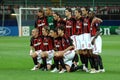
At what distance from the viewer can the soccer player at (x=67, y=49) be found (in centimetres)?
1354

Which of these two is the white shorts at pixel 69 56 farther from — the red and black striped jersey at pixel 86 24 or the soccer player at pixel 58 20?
the soccer player at pixel 58 20

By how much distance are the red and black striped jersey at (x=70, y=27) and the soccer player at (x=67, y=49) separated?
649 millimetres

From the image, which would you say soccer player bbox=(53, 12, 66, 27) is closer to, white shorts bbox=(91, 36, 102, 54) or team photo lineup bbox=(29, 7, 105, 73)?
team photo lineup bbox=(29, 7, 105, 73)

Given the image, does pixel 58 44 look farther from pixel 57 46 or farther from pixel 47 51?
pixel 47 51


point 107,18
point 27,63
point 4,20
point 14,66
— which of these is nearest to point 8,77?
point 14,66

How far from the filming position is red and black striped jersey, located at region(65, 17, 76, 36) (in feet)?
47.0

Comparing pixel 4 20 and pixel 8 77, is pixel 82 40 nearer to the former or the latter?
pixel 8 77

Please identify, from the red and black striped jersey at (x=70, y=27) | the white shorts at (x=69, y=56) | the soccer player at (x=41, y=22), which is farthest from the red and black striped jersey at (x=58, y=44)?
the soccer player at (x=41, y=22)

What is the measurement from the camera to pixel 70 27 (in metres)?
14.5

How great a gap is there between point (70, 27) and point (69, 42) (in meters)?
0.97

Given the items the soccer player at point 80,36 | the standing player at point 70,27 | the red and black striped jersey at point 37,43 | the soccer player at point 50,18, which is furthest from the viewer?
the red and black striped jersey at point 37,43

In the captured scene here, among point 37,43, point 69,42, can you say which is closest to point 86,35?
point 69,42

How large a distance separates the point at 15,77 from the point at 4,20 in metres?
34.4

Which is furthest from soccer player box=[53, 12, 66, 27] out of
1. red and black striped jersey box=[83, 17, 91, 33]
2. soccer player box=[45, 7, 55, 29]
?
red and black striped jersey box=[83, 17, 91, 33]
